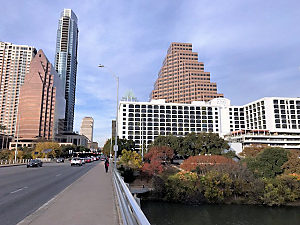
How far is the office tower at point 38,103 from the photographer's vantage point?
5600 inches

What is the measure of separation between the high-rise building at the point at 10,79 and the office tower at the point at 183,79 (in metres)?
106

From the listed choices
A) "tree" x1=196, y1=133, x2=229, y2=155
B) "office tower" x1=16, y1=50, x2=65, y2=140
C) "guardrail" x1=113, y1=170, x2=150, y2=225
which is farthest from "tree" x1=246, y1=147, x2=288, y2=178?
"office tower" x1=16, y1=50, x2=65, y2=140

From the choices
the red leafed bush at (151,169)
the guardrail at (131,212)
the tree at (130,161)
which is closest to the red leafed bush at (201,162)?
the red leafed bush at (151,169)

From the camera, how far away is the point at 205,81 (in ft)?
506

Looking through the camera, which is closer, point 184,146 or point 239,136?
point 184,146

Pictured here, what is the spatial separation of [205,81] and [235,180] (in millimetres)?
123498

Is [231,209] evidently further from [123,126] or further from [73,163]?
[123,126]

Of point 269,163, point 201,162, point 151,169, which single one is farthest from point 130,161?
point 269,163

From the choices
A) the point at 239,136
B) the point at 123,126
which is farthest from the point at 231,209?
the point at 123,126

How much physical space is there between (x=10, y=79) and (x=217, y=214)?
191618 mm

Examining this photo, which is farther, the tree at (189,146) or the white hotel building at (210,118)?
the white hotel building at (210,118)

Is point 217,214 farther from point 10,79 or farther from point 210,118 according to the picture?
point 10,79

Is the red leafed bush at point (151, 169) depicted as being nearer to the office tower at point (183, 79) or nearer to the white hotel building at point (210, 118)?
the white hotel building at point (210, 118)

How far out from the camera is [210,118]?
122 meters
